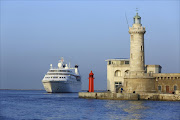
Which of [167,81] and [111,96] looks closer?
[111,96]

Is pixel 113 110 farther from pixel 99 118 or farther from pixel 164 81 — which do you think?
pixel 164 81

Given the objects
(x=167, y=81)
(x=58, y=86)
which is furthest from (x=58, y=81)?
(x=167, y=81)

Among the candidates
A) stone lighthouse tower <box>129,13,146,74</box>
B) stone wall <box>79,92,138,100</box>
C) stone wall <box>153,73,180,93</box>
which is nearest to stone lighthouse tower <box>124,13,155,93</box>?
stone lighthouse tower <box>129,13,146,74</box>

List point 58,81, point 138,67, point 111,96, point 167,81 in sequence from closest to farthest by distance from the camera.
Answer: point 111,96
point 138,67
point 167,81
point 58,81

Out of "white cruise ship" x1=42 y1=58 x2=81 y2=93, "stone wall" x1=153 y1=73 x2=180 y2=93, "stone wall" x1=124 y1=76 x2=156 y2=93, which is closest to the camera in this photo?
"stone wall" x1=124 y1=76 x2=156 y2=93

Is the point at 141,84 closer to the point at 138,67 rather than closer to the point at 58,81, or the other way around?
the point at 138,67

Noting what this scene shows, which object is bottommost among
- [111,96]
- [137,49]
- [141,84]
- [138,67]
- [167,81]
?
[111,96]

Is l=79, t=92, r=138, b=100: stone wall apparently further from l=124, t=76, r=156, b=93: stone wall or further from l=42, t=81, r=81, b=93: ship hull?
l=42, t=81, r=81, b=93: ship hull

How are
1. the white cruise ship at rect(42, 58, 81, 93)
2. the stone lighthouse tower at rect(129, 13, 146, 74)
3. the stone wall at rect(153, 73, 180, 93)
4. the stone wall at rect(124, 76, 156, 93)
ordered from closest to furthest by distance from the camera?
the stone wall at rect(124, 76, 156, 93)
the stone lighthouse tower at rect(129, 13, 146, 74)
the stone wall at rect(153, 73, 180, 93)
the white cruise ship at rect(42, 58, 81, 93)

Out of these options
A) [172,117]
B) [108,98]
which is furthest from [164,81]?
[172,117]

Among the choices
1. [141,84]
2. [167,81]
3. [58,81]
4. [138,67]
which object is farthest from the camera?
[58,81]

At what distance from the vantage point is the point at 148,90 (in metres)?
56.4

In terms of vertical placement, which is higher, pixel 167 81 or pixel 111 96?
pixel 167 81

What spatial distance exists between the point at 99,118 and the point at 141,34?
24.6m
